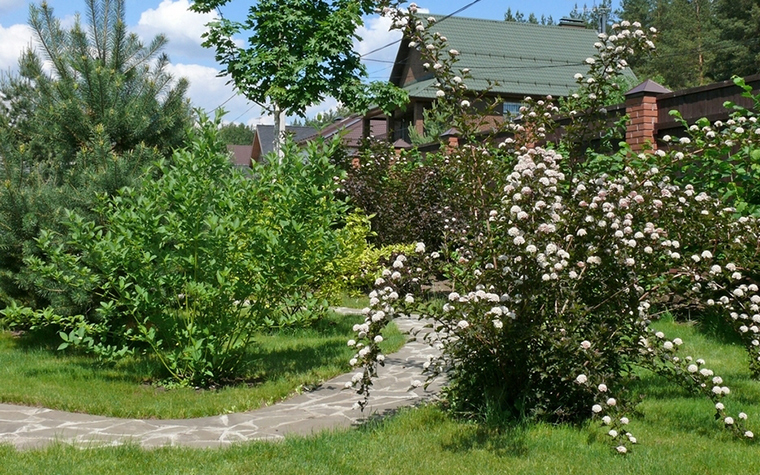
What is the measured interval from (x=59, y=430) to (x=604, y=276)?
3.88m

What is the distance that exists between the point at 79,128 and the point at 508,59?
28.2 m

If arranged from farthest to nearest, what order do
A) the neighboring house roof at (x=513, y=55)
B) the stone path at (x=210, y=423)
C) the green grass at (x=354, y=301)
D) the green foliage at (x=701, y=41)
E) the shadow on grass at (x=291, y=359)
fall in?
1. the green foliage at (x=701, y=41)
2. the neighboring house roof at (x=513, y=55)
3. the green grass at (x=354, y=301)
4. the shadow on grass at (x=291, y=359)
5. the stone path at (x=210, y=423)

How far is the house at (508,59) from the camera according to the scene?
109 feet

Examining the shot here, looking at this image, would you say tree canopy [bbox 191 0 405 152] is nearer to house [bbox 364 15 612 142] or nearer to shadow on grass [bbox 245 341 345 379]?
shadow on grass [bbox 245 341 345 379]

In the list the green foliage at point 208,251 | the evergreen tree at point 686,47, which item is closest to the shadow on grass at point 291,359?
the green foliage at point 208,251

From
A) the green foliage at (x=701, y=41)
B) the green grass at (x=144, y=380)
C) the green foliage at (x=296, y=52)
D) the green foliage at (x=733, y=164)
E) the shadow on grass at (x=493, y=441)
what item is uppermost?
the green foliage at (x=701, y=41)

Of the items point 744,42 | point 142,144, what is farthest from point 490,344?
point 744,42

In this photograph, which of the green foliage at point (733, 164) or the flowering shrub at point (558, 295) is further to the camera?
the green foliage at point (733, 164)

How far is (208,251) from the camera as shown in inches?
253

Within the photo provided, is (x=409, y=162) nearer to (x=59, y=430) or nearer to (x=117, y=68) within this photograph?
(x=117, y=68)

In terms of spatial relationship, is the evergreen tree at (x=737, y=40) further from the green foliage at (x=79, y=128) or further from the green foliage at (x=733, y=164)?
the green foliage at (x=79, y=128)

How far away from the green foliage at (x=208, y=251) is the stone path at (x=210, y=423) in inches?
27.8

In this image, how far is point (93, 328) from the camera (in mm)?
6594

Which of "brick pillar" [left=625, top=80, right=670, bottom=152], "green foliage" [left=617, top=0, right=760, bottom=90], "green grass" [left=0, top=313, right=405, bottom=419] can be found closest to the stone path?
"green grass" [left=0, top=313, right=405, bottom=419]
